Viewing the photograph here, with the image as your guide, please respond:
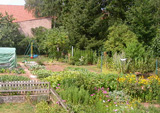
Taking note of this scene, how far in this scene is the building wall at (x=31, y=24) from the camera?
29328mm

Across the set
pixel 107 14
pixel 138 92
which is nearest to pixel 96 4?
pixel 107 14

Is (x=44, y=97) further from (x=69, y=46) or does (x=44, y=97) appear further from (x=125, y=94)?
(x=69, y=46)

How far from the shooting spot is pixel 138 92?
806cm

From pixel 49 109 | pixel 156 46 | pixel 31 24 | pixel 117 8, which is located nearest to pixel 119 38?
pixel 156 46

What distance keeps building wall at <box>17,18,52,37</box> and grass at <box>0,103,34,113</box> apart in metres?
22.9

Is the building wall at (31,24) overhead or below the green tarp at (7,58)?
overhead

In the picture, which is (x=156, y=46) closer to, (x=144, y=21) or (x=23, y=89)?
(x=144, y=21)

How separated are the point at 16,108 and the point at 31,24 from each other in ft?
80.4

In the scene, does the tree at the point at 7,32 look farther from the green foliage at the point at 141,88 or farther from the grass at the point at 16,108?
the green foliage at the point at 141,88

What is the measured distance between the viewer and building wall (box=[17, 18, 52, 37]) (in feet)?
96.2

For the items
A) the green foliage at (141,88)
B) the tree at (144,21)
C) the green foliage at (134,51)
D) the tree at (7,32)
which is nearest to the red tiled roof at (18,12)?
the tree at (7,32)

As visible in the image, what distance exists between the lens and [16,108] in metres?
6.91

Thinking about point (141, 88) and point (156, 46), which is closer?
point (141, 88)

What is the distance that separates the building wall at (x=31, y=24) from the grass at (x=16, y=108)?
22854 millimetres
